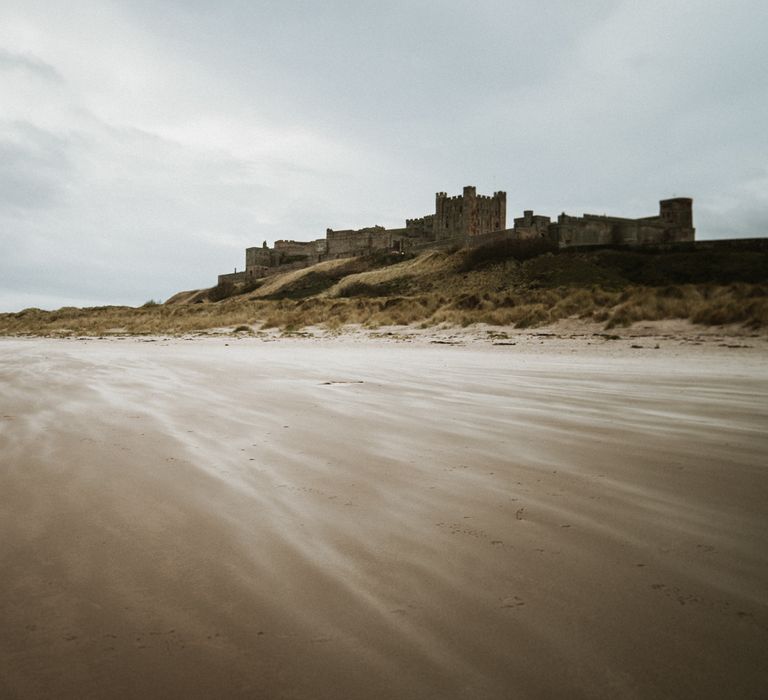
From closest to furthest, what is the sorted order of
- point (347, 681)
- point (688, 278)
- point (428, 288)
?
1. point (347, 681)
2. point (688, 278)
3. point (428, 288)

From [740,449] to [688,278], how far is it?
32.5 m

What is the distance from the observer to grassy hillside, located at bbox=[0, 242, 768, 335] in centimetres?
1402

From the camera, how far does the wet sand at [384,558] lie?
3.45 ft

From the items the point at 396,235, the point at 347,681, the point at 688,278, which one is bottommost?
the point at 347,681

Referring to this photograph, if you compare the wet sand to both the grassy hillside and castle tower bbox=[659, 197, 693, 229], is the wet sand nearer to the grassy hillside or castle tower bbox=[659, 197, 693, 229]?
the grassy hillside

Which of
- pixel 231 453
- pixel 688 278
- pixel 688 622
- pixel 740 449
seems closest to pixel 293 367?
pixel 231 453

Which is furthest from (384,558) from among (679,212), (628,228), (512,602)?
(679,212)

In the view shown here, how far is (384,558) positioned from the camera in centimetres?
154

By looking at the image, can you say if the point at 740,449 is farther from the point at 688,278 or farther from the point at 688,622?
the point at 688,278

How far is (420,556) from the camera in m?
1.55

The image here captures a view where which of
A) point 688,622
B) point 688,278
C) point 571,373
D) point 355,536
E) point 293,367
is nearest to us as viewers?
point 688,622

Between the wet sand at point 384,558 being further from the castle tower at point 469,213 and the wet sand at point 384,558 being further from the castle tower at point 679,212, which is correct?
the castle tower at point 469,213

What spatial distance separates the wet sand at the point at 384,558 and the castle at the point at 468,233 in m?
42.5

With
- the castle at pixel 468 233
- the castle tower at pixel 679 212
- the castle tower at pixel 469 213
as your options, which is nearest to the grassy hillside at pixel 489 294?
the castle at pixel 468 233
